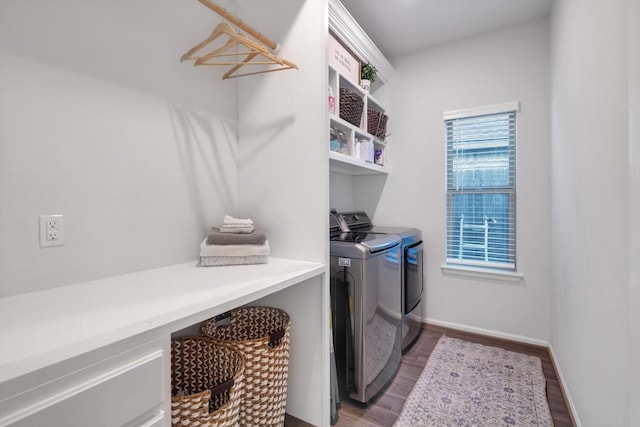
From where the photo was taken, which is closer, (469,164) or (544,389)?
(544,389)

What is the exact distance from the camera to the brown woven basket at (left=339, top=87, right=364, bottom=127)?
7.04 ft

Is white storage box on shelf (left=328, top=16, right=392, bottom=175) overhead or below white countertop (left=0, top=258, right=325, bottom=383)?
overhead

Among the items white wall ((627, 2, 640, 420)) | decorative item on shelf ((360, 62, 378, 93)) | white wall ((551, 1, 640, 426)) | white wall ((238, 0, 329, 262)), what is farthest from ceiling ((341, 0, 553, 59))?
white wall ((627, 2, 640, 420))

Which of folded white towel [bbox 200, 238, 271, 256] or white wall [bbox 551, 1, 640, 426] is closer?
white wall [bbox 551, 1, 640, 426]

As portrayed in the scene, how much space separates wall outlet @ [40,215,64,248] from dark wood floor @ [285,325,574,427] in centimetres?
135

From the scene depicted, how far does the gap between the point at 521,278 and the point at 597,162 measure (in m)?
1.59

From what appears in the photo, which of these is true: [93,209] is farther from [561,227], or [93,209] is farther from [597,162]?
[561,227]

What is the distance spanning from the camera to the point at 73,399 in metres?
0.61

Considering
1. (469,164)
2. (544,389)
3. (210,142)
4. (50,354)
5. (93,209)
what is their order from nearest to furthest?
1. (50,354)
2. (93,209)
3. (210,142)
4. (544,389)
5. (469,164)

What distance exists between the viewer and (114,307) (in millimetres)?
858

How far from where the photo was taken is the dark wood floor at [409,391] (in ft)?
5.34

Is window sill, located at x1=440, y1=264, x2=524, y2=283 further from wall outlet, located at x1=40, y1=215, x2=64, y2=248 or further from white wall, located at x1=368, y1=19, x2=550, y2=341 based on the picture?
wall outlet, located at x1=40, y1=215, x2=64, y2=248

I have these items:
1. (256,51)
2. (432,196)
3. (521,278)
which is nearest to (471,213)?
(432,196)

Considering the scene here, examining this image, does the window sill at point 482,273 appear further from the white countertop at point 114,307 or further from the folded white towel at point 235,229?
the folded white towel at point 235,229
